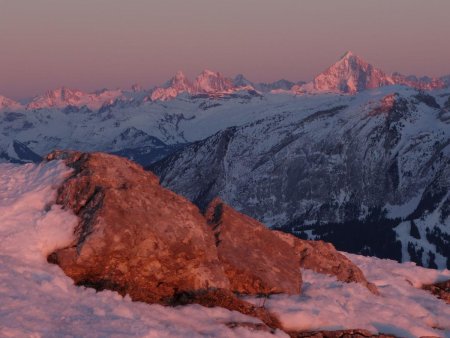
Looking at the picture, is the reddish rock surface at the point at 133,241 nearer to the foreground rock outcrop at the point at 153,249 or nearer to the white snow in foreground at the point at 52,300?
the foreground rock outcrop at the point at 153,249

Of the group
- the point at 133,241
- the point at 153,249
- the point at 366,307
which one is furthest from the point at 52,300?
the point at 366,307

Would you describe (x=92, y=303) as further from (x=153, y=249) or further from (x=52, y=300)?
(x=153, y=249)

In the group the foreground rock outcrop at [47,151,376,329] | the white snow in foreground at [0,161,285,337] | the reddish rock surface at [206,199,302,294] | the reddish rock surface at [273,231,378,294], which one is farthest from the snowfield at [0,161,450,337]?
the reddish rock surface at [273,231,378,294]

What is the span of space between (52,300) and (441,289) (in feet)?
56.0

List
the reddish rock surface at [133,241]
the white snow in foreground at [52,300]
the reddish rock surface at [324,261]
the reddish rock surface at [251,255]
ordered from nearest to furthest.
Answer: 1. the white snow in foreground at [52,300]
2. the reddish rock surface at [133,241]
3. the reddish rock surface at [251,255]
4. the reddish rock surface at [324,261]

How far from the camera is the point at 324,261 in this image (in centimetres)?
2844

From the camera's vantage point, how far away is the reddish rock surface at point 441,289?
28281 mm

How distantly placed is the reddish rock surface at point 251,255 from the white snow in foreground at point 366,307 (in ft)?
2.33

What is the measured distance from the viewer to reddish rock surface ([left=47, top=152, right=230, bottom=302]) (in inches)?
811

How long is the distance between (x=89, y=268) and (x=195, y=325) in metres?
Answer: 3.60

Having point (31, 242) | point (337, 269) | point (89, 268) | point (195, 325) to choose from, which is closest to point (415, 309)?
point (337, 269)

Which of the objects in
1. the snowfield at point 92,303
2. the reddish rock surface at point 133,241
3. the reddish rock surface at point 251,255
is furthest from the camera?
the reddish rock surface at point 251,255

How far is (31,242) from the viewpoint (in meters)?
20.8

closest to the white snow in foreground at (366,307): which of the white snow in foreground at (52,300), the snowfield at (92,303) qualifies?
the snowfield at (92,303)
